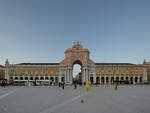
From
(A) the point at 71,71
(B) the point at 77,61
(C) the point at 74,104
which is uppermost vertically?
(B) the point at 77,61

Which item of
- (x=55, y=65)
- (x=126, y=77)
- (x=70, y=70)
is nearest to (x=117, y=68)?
(x=126, y=77)

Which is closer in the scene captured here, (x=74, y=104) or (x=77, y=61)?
(x=74, y=104)

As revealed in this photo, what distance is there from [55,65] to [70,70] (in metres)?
10.8

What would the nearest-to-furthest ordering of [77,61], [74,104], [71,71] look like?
[74,104], [71,71], [77,61]

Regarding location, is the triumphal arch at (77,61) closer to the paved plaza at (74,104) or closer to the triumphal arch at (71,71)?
the triumphal arch at (71,71)

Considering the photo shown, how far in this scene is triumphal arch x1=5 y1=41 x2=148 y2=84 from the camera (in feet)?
263

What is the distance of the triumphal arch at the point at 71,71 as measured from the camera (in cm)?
8019

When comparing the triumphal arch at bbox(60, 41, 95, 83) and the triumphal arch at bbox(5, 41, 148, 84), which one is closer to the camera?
the triumphal arch at bbox(60, 41, 95, 83)

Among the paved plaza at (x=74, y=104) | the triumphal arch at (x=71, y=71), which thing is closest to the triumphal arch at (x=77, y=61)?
the triumphal arch at (x=71, y=71)

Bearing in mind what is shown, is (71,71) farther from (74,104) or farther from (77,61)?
(74,104)

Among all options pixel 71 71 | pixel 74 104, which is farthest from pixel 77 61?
pixel 74 104

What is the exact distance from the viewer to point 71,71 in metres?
78.5

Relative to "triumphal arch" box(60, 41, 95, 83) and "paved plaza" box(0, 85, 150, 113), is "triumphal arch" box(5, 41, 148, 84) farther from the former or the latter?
"paved plaza" box(0, 85, 150, 113)

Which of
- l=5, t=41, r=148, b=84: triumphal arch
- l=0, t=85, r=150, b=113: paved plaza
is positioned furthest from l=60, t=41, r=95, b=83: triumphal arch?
l=0, t=85, r=150, b=113: paved plaza
